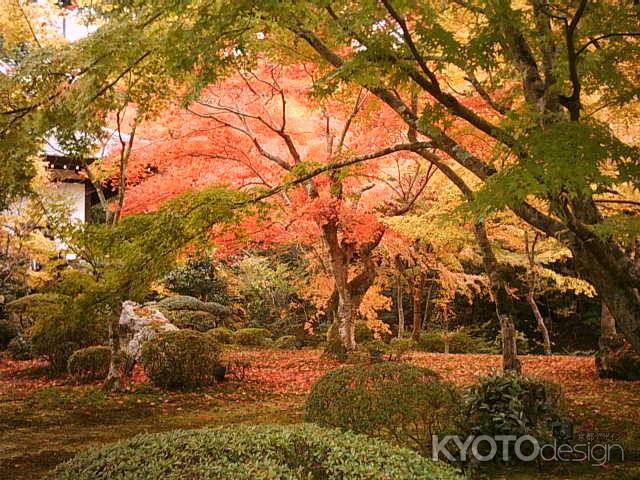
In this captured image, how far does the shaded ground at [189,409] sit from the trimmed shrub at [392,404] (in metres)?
0.84

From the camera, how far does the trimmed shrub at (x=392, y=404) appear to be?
5152mm

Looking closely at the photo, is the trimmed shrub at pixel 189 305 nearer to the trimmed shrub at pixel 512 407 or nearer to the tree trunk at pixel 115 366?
the tree trunk at pixel 115 366

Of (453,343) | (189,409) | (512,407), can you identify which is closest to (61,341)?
(189,409)

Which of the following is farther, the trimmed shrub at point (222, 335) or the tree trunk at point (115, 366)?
the trimmed shrub at point (222, 335)

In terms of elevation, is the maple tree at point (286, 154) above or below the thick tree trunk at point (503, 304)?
above

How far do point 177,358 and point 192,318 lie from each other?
25.3 ft

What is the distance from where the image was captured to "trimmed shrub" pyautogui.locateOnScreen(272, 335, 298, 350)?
19719 mm

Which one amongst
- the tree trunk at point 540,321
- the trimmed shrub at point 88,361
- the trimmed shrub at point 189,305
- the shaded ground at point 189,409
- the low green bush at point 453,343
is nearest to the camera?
the shaded ground at point 189,409

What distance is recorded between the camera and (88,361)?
11.2m

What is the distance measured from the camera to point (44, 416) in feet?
28.6

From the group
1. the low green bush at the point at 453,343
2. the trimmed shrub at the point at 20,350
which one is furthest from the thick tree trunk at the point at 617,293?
the trimmed shrub at the point at 20,350

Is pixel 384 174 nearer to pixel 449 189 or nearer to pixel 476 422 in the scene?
pixel 449 189

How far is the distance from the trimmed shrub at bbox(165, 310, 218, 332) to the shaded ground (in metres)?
4.96

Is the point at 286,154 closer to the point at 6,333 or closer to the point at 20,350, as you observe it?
the point at 20,350
